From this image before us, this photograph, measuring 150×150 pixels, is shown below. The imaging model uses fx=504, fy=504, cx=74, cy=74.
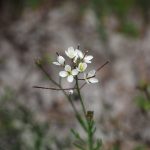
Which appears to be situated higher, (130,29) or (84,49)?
(130,29)

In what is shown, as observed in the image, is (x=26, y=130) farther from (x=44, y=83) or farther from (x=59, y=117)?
(x=44, y=83)

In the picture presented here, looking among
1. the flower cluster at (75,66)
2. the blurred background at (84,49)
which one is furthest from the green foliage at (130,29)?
the flower cluster at (75,66)

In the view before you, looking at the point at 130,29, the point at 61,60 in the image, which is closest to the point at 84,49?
the point at 130,29

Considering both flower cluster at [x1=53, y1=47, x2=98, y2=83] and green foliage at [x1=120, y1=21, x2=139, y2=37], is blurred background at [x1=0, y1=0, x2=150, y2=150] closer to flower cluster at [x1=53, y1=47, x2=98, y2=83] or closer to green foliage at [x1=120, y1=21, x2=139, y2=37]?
green foliage at [x1=120, y1=21, x2=139, y2=37]

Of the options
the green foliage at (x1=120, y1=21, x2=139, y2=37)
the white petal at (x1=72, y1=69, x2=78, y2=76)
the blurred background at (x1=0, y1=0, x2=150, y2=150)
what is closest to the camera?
the white petal at (x1=72, y1=69, x2=78, y2=76)

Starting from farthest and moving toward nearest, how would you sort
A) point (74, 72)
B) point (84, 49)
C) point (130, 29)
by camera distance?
point (130, 29)
point (84, 49)
point (74, 72)

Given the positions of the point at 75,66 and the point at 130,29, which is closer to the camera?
the point at 75,66

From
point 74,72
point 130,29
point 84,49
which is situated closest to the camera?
point 74,72

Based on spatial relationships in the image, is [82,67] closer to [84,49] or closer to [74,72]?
[74,72]

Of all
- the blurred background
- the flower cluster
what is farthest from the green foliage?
the flower cluster
